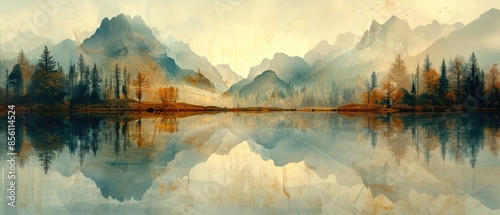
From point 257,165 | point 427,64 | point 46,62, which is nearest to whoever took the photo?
point 257,165

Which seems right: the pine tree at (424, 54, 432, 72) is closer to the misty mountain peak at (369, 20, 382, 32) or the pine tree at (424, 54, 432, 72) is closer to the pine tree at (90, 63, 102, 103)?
the misty mountain peak at (369, 20, 382, 32)

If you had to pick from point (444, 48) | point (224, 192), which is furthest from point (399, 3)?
point (224, 192)

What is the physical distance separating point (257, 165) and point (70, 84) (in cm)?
416

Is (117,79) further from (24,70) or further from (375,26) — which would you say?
(375,26)

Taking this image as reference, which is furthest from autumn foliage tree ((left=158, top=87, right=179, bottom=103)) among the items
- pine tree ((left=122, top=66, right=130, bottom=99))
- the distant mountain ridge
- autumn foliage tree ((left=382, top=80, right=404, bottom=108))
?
autumn foliage tree ((left=382, top=80, right=404, bottom=108))

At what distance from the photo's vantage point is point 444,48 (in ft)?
28.8

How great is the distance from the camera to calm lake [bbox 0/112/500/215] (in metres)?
6.68

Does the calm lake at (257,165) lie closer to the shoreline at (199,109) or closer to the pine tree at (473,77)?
the shoreline at (199,109)

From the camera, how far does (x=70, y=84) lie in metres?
9.06

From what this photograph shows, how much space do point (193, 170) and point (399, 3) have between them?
4710 millimetres

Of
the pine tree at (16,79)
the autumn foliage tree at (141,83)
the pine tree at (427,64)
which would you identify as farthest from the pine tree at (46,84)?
Answer: the pine tree at (427,64)

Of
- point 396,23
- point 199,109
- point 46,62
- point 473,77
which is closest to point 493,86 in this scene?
point 473,77

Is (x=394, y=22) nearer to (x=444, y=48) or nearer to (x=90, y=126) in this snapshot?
(x=444, y=48)

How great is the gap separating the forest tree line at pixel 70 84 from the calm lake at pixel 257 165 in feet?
1.48
